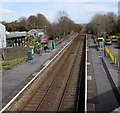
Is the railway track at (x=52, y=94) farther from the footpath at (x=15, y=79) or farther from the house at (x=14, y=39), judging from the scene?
the house at (x=14, y=39)

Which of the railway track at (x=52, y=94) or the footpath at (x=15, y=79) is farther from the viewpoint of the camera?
the footpath at (x=15, y=79)

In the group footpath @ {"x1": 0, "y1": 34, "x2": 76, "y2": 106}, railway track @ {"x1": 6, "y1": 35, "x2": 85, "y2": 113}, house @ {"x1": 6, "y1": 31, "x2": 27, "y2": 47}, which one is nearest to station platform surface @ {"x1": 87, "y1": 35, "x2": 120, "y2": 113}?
railway track @ {"x1": 6, "y1": 35, "x2": 85, "y2": 113}

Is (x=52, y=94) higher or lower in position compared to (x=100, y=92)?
lower

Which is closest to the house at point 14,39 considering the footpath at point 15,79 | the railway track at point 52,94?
the footpath at point 15,79

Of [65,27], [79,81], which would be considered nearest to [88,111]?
[79,81]

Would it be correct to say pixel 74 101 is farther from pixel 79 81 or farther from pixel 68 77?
pixel 68 77

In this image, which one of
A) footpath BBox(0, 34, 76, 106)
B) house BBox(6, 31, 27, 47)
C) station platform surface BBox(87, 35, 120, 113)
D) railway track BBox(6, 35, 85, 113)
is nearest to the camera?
station platform surface BBox(87, 35, 120, 113)

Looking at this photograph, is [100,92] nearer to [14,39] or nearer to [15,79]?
[15,79]

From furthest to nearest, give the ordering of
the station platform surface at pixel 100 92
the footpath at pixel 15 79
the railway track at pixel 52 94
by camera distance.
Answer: the footpath at pixel 15 79, the railway track at pixel 52 94, the station platform surface at pixel 100 92

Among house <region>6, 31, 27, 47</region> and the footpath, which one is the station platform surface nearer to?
the footpath

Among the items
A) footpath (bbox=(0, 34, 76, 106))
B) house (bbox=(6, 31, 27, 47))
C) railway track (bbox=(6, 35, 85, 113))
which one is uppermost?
house (bbox=(6, 31, 27, 47))

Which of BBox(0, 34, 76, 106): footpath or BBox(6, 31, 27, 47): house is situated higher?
BBox(6, 31, 27, 47): house

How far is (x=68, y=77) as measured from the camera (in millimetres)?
14227

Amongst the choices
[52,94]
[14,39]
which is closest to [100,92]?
[52,94]
